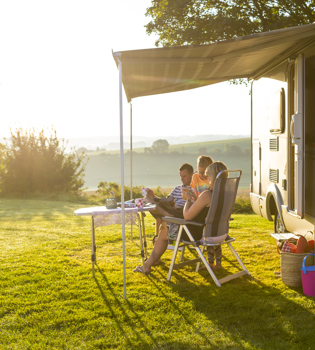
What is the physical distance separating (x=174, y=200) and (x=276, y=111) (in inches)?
63.8

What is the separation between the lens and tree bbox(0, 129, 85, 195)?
57.5 ft

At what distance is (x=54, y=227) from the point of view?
8.25 m

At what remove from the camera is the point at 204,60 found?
3834 millimetres

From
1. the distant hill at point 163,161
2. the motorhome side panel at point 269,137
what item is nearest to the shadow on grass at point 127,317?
the motorhome side panel at point 269,137

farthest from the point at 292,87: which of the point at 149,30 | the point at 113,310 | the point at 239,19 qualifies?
the point at 149,30

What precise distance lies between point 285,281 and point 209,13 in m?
9.18

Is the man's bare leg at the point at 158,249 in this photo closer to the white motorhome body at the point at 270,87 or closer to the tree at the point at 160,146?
the white motorhome body at the point at 270,87

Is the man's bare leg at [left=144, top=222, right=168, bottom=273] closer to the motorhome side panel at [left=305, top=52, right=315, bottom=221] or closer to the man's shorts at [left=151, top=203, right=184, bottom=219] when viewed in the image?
the man's shorts at [left=151, top=203, right=184, bottom=219]

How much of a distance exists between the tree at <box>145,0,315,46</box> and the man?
6.85 m

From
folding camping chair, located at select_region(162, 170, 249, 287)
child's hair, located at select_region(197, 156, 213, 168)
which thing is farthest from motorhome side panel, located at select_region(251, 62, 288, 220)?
folding camping chair, located at select_region(162, 170, 249, 287)

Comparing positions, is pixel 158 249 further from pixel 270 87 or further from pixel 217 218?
pixel 270 87

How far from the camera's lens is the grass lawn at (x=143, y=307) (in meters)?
2.82

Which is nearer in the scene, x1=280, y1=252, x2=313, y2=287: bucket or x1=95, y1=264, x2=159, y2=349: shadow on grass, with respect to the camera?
x1=95, y1=264, x2=159, y2=349: shadow on grass

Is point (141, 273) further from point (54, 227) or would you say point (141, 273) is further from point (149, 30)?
point (149, 30)
